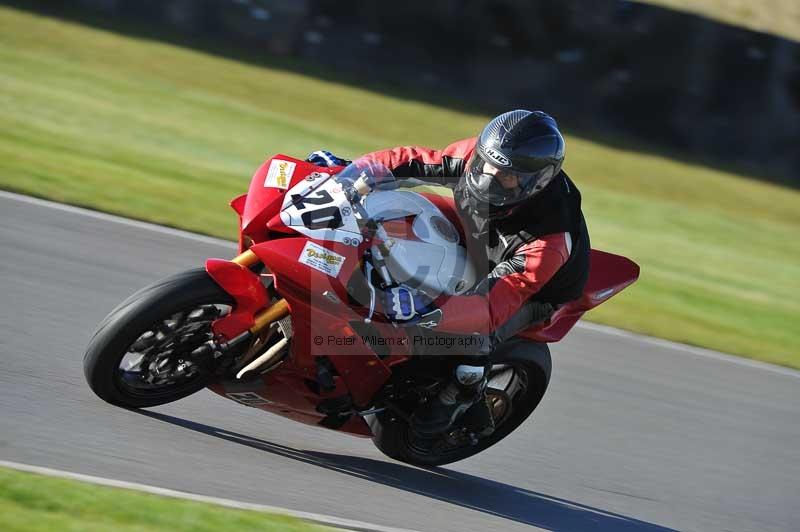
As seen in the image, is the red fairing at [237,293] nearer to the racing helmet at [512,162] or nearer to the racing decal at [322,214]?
the racing decal at [322,214]

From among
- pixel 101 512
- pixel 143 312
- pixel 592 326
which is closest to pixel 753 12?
pixel 592 326

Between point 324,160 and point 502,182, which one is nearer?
point 502,182

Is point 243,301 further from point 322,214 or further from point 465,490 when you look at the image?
point 465,490

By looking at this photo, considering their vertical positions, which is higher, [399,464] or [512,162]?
[512,162]

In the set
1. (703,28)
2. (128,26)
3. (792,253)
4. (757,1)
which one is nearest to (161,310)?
(792,253)

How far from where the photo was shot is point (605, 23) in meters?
15.2

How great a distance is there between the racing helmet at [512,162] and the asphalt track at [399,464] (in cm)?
144

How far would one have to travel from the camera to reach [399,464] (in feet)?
17.4

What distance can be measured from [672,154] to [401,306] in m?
12.4

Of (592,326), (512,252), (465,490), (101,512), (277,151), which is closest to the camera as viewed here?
(101,512)

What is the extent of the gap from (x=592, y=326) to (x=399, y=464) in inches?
132

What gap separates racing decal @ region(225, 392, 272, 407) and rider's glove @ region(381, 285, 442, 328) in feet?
2.32

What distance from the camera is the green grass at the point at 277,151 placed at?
29.1ft

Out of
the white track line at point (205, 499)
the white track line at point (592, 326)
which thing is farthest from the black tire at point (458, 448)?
the white track line at point (592, 326)
